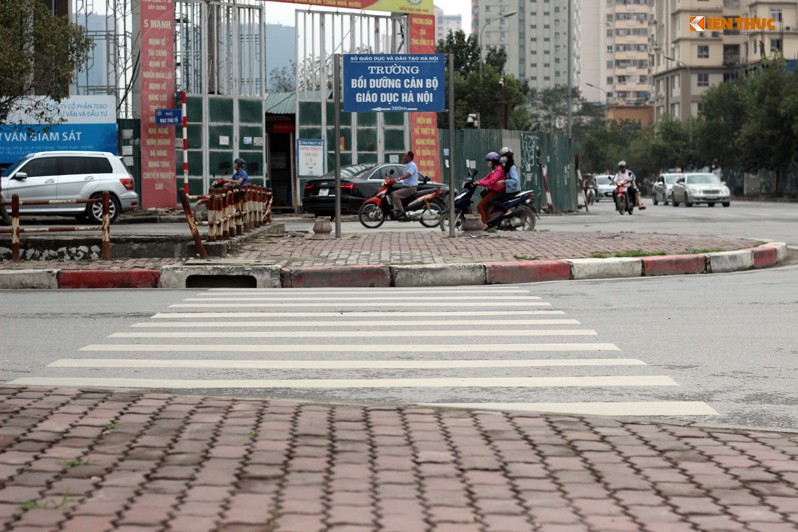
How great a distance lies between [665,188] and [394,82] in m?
36.3

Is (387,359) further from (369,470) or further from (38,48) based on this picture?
(38,48)

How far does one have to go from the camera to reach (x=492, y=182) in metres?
21.0

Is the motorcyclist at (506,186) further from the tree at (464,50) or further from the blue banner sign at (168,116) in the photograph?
the tree at (464,50)

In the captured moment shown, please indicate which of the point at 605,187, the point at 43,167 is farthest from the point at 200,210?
the point at 605,187

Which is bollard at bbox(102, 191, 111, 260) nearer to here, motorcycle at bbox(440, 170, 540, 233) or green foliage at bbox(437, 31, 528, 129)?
motorcycle at bbox(440, 170, 540, 233)

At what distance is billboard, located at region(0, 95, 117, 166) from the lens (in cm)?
3125

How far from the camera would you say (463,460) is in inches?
195

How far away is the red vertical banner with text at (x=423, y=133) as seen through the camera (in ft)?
113

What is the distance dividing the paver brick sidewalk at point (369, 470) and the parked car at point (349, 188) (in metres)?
23.2

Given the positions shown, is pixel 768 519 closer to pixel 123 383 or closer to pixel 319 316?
pixel 123 383

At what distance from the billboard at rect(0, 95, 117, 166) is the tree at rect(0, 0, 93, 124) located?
8680mm

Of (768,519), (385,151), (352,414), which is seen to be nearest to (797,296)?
(352,414)

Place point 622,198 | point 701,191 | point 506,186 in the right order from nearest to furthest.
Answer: point 506,186 → point 622,198 → point 701,191

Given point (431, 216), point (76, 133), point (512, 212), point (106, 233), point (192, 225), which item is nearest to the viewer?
point (192, 225)
